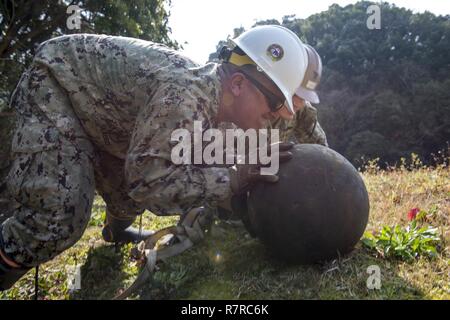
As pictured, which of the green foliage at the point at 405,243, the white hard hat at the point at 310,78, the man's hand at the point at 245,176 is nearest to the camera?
the man's hand at the point at 245,176

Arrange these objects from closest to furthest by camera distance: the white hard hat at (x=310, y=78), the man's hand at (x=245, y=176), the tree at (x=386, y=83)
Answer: the man's hand at (x=245, y=176), the white hard hat at (x=310, y=78), the tree at (x=386, y=83)

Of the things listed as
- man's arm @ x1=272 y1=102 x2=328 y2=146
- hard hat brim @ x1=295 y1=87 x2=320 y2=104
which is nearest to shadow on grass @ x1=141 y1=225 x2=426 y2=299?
hard hat brim @ x1=295 y1=87 x2=320 y2=104

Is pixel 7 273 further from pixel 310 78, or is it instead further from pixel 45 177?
pixel 310 78

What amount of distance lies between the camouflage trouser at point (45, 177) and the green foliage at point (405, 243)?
7.21ft

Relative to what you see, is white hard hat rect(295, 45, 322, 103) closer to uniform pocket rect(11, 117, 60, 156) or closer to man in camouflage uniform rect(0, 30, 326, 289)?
man in camouflage uniform rect(0, 30, 326, 289)

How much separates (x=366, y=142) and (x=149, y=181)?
26.0 meters

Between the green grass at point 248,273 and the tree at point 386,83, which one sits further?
the tree at point 386,83

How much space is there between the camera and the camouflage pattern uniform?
246cm

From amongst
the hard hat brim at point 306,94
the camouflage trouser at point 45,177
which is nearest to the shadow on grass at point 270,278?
the camouflage trouser at point 45,177

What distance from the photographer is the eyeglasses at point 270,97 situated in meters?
2.86

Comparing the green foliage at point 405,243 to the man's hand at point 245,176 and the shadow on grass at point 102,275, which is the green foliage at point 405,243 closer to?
the man's hand at point 245,176

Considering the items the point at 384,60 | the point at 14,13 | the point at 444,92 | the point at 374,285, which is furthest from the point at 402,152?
the point at 374,285

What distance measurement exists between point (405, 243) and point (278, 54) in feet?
5.55

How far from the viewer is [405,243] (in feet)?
9.51
